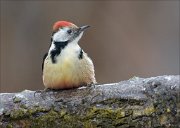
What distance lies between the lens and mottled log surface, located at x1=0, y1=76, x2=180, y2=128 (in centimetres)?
418

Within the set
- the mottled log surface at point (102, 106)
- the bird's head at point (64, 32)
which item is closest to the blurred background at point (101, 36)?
the bird's head at point (64, 32)

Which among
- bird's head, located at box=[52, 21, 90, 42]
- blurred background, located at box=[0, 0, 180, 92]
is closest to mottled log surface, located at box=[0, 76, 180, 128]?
bird's head, located at box=[52, 21, 90, 42]

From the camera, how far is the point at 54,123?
14.3 ft

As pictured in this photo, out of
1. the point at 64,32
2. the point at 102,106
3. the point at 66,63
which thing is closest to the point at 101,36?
the point at 64,32

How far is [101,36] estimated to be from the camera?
10.0 metres

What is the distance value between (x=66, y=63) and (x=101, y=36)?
18.3 feet

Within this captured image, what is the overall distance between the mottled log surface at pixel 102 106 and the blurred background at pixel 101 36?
5.25 m

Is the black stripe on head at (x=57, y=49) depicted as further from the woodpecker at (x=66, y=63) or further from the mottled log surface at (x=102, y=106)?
the mottled log surface at (x=102, y=106)

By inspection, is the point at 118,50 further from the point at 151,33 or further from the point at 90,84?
the point at 90,84

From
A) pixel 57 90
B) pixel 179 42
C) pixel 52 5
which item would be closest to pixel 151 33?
pixel 179 42

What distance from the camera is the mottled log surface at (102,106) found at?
4176mm

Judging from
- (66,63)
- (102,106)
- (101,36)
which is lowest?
(102,106)

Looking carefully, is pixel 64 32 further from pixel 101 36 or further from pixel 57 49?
pixel 101 36

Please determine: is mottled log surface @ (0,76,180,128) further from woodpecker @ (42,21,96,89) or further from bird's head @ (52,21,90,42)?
bird's head @ (52,21,90,42)
